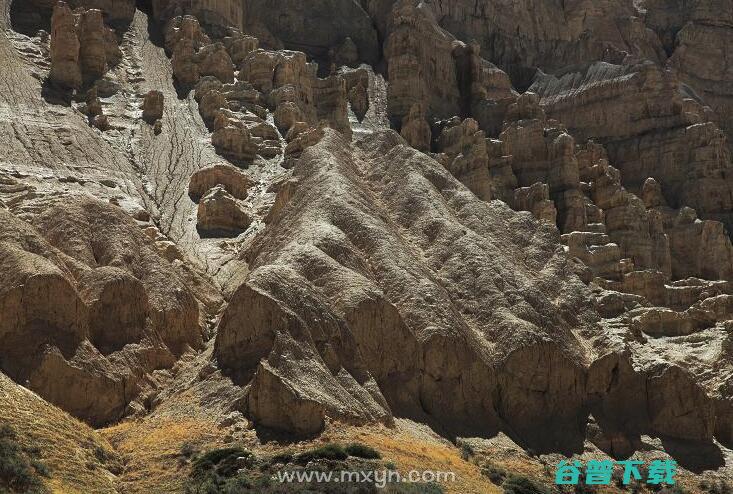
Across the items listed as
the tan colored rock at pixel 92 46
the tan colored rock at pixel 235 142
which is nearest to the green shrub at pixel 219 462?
the tan colored rock at pixel 235 142

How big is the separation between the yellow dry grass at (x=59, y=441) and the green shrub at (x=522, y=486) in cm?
1439

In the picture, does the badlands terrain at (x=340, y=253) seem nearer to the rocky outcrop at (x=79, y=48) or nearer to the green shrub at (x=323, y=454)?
the rocky outcrop at (x=79, y=48)

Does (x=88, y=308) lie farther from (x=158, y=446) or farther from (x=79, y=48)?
(x=79, y=48)

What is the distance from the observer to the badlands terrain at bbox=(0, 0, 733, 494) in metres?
47.6

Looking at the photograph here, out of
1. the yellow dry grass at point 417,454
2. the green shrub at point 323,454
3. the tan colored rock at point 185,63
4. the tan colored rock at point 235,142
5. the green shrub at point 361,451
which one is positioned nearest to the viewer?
the green shrub at point 323,454

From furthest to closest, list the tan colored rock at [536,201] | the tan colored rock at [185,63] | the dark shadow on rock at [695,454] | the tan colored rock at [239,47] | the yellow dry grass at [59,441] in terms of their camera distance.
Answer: the tan colored rock at [239,47], the tan colored rock at [185,63], the tan colored rock at [536,201], the dark shadow on rock at [695,454], the yellow dry grass at [59,441]

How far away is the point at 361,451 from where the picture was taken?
147 feet

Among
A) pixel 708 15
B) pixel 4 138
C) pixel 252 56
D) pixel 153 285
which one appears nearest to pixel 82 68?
pixel 252 56

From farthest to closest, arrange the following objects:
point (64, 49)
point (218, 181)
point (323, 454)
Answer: point (64, 49) → point (218, 181) → point (323, 454)

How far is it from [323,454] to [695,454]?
20244 millimetres

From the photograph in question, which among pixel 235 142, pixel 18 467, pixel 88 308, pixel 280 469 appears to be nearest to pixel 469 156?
pixel 235 142

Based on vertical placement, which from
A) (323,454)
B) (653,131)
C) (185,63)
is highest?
(653,131)

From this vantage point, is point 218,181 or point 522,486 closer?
point 522,486

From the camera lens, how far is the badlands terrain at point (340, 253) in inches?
1874
